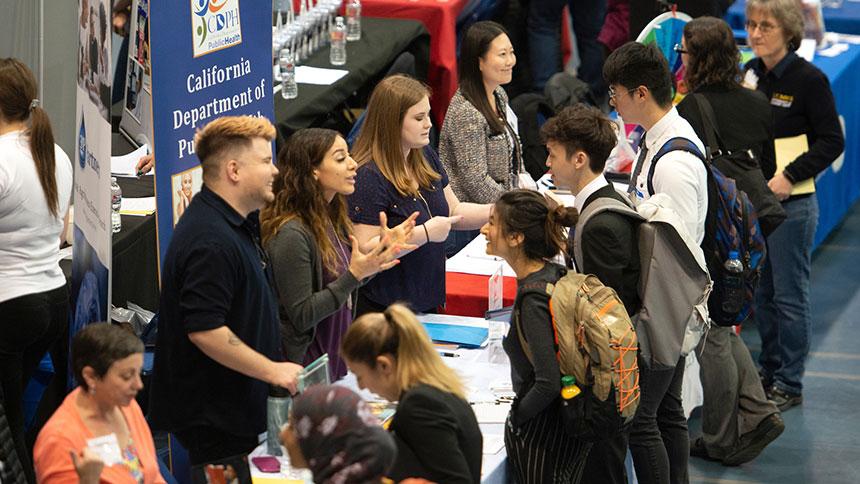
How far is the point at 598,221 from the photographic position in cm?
416

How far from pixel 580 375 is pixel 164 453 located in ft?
6.01

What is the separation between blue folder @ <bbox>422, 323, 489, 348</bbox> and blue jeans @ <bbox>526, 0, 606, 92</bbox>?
4.52m

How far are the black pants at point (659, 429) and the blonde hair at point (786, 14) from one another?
2.27 m

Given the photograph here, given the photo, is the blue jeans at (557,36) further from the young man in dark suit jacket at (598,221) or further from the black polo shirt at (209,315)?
the black polo shirt at (209,315)

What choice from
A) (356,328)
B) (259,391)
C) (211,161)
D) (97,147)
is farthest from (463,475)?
(97,147)

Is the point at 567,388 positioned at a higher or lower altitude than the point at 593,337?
lower

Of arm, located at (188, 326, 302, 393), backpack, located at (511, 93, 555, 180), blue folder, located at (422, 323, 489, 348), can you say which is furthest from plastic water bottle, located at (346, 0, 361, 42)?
arm, located at (188, 326, 302, 393)

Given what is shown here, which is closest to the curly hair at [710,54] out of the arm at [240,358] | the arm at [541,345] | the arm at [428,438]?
the arm at [541,345]

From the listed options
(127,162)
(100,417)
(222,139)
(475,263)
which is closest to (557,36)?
(127,162)

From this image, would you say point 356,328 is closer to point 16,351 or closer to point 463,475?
point 463,475

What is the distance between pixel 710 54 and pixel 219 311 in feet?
8.69

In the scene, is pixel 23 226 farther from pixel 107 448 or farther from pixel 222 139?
pixel 107 448

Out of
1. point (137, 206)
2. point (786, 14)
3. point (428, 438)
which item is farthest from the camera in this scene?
point (786, 14)

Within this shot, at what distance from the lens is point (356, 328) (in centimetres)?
314
